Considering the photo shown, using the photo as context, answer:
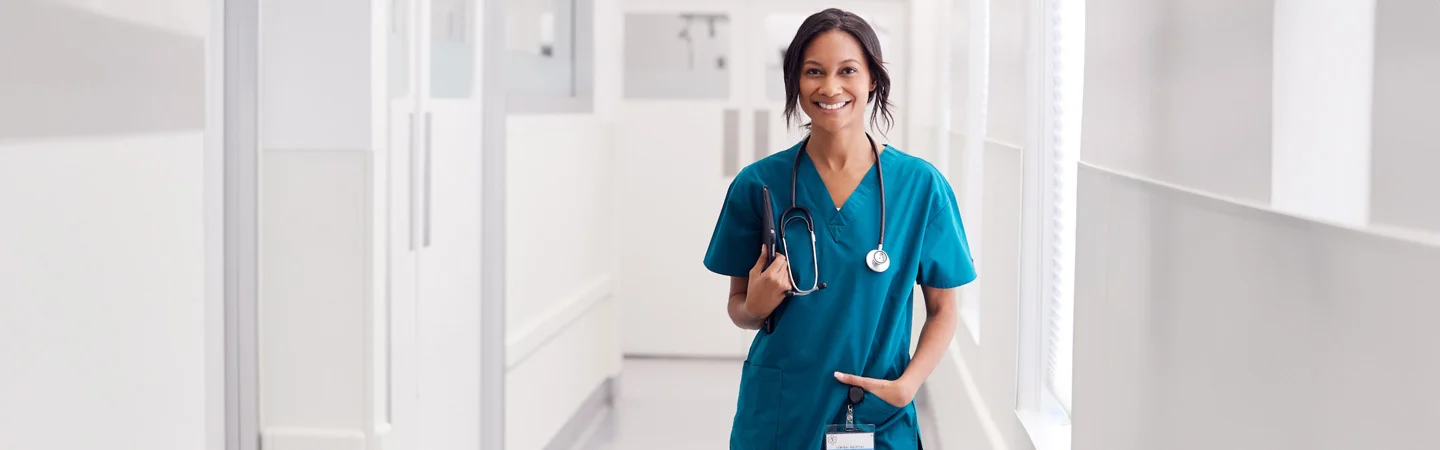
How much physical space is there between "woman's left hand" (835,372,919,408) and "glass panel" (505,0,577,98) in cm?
214

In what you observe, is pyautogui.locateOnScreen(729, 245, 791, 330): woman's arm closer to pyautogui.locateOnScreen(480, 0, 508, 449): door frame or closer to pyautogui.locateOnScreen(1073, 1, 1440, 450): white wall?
pyautogui.locateOnScreen(1073, 1, 1440, 450): white wall

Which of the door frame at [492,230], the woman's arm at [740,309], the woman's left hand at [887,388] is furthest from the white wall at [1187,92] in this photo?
the door frame at [492,230]

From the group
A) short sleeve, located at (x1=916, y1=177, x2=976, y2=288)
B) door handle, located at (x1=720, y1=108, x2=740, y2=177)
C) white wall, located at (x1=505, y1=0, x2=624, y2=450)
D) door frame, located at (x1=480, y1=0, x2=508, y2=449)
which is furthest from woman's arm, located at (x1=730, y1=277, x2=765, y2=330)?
door handle, located at (x1=720, y1=108, x2=740, y2=177)

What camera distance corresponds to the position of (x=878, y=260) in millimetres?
1735

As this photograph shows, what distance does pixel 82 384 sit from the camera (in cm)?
163

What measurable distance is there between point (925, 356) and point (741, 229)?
0.33 meters

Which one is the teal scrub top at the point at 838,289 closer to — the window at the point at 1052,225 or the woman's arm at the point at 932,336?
the woman's arm at the point at 932,336

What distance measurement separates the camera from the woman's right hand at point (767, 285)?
5.49ft

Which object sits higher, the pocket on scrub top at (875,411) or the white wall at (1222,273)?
the white wall at (1222,273)

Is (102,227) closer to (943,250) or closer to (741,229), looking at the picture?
(741,229)

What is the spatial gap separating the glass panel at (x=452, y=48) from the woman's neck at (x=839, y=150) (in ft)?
4.61

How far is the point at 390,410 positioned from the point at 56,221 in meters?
1.23

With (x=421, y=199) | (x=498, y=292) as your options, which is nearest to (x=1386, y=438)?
(x=421, y=199)

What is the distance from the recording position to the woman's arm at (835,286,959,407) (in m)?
1.71
